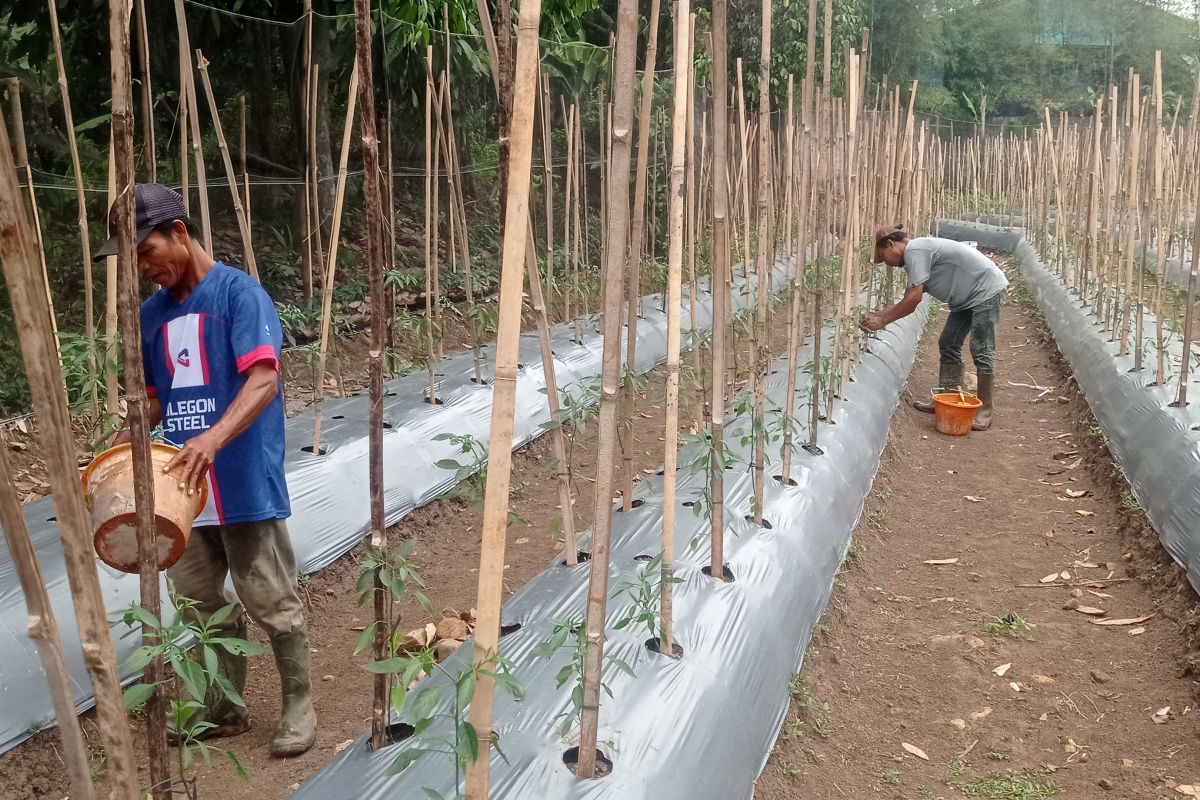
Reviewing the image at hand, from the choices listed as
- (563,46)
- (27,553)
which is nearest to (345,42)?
(563,46)

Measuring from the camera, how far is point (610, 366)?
1.44 metres

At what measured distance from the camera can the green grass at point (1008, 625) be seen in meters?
3.04

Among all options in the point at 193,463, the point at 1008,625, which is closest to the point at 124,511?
the point at 193,463

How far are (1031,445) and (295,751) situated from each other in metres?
4.34

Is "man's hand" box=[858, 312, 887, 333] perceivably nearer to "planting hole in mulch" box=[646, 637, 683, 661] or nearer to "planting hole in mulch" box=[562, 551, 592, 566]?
"planting hole in mulch" box=[562, 551, 592, 566]

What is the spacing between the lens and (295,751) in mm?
2201

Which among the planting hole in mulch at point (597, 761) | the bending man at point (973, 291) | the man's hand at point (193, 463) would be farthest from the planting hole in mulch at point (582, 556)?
the bending man at point (973, 291)

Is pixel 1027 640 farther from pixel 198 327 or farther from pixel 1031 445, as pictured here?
pixel 198 327

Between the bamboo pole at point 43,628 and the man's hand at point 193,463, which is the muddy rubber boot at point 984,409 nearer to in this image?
the man's hand at point 193,463

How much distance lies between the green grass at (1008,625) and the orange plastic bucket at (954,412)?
2209 mm

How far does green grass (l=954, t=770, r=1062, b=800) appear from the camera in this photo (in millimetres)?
2246

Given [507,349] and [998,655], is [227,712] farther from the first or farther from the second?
[998,655]

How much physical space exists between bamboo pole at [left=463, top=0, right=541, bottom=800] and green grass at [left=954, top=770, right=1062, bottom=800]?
1.63 m

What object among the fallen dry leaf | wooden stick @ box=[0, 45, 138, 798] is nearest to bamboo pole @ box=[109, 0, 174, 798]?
wooden stick @ box=[0, 45, 138, 798]
